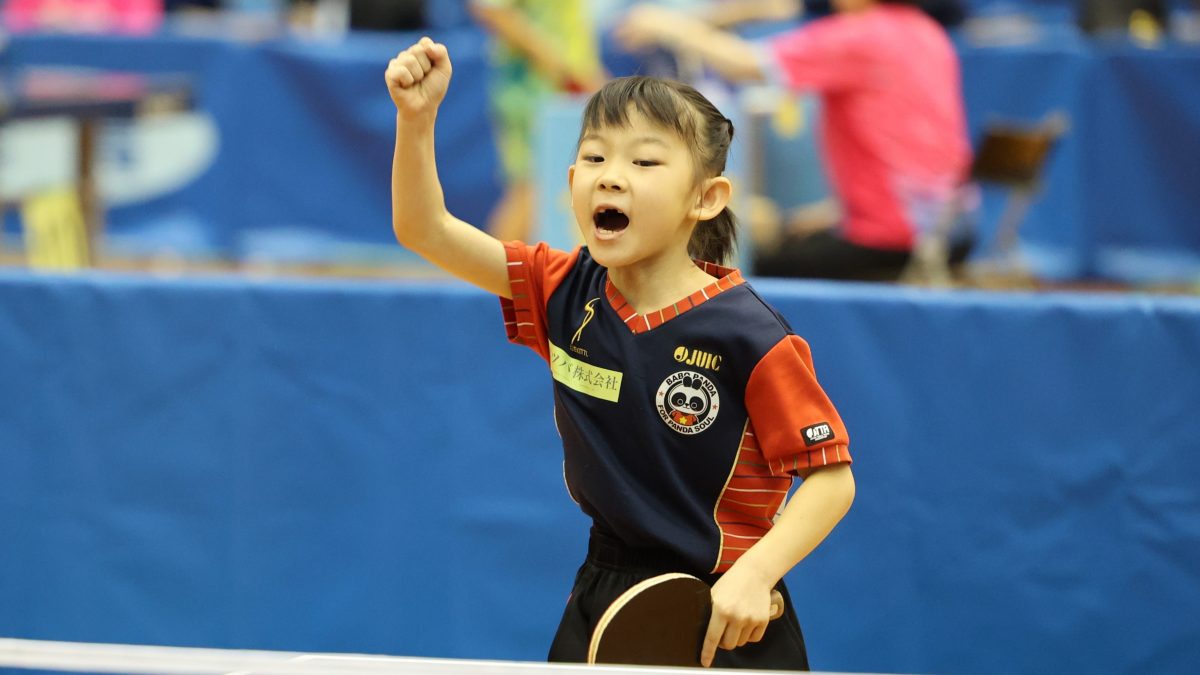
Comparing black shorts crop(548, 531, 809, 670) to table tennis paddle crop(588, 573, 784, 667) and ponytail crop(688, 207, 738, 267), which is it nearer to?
table tennis paddle crop(588, 573, 784, 667)

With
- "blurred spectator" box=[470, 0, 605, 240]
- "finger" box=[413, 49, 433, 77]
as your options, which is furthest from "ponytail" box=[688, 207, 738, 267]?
"blurred spectator" box=[470, 0, 605, 240]

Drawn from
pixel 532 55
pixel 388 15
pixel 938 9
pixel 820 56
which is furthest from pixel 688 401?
pixel 388 15

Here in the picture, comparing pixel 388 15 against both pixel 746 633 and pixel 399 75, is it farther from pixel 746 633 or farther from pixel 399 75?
pixel 746 633

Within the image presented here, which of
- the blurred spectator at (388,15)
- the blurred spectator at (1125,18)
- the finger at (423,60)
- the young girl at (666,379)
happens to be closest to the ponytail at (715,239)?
the young girl at (666,379)

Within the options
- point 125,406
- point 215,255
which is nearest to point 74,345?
point 125,406

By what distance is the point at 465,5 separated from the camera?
1068 cm

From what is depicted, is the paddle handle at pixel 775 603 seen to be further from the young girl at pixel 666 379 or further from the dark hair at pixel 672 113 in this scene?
the dark hair at pixel 672 113

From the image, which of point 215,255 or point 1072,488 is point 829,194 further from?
point 1072,488

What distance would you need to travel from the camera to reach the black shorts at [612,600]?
2.02 m

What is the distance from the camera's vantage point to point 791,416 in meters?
1.89

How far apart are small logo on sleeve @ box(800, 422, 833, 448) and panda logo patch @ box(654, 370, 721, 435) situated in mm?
137

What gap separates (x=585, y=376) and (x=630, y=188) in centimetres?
31

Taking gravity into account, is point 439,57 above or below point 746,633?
above

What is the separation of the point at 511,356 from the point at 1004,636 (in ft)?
4.19
